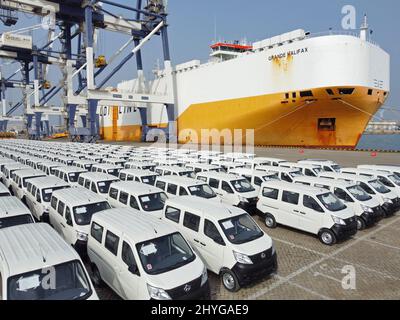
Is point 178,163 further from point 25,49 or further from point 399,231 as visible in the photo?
point 25,49

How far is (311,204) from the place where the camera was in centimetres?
931

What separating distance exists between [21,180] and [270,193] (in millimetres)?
10655

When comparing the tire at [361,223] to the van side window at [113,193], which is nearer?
the tire at [361,223]

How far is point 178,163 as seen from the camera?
17.0 m

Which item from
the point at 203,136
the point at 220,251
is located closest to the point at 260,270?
the point at 220,251

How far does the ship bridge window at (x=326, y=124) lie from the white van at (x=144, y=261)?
2913 centimetres

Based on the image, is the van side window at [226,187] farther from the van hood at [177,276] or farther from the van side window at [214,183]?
the van hood at [177,276]

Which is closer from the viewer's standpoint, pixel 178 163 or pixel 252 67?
pixel 178 163

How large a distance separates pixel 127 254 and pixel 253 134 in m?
31.3

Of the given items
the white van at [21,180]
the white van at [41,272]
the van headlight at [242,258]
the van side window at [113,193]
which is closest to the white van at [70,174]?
the white van at [21,180]

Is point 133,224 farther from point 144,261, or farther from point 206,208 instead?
point 206,208

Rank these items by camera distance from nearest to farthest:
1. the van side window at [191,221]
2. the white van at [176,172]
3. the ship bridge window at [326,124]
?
the van side window at [191,221] → the white van at [176,172] → the ship bridge window at [326,124]

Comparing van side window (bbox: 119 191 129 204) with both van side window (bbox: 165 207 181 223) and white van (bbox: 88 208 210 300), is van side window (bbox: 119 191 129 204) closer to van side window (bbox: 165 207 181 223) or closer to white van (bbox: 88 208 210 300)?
van side window (bbox: 165 207 181 223)

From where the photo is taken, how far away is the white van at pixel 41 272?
14.7 ft
